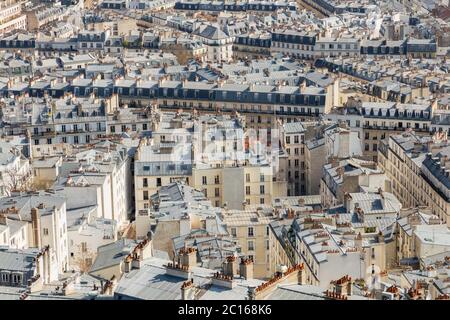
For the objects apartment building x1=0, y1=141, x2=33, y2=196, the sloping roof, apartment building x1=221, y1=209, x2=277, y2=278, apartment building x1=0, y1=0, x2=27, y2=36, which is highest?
apartment building x1=0, y1=0, x2=27, y2=36

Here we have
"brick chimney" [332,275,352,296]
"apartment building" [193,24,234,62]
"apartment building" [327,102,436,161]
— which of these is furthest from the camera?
"apartment building" [193,24,234,62]

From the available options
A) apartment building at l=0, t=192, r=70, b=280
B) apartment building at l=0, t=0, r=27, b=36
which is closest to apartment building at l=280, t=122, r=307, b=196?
apartment building at l=0, t=192, r=70, b=280

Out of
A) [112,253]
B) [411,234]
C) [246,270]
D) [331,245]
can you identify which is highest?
[246,270]

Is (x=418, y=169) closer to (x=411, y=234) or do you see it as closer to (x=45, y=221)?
(x=411, y=234)

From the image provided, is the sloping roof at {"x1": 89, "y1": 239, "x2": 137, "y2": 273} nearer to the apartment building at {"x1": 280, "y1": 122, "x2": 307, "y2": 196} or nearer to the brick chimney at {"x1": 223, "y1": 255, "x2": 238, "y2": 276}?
the brick chimney at {"x1": 223, "y1": 255, "x2": 238, "y2": 276}

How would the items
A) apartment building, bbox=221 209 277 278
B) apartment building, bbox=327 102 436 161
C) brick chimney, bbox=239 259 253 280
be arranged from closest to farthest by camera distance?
brick chimney, bbox=239 259 253 280 → apartment building, bbox=221 209 277 278 → apartment building, bbox=327 102 436 161

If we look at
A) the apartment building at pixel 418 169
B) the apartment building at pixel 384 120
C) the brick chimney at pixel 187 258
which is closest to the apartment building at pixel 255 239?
the apartment building at pixel 418 169

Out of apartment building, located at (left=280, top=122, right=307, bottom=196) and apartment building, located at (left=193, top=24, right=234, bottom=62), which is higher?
apartment building, located at (left=193, top=24, right=234, bottom=62)

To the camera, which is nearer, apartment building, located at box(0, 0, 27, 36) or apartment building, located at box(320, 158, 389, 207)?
apartment building, located at box(320, 158, 389, 207)

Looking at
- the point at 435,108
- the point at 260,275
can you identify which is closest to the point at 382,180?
the point at 260,275

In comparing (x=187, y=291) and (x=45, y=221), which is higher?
(x=187, y=291)

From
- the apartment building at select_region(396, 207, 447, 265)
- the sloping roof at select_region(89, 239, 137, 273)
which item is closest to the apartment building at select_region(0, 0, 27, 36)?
the sloping roof at select_region(89, 239, 137, 273)

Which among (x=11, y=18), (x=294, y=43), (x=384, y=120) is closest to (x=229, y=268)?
(x=384, y=120)
